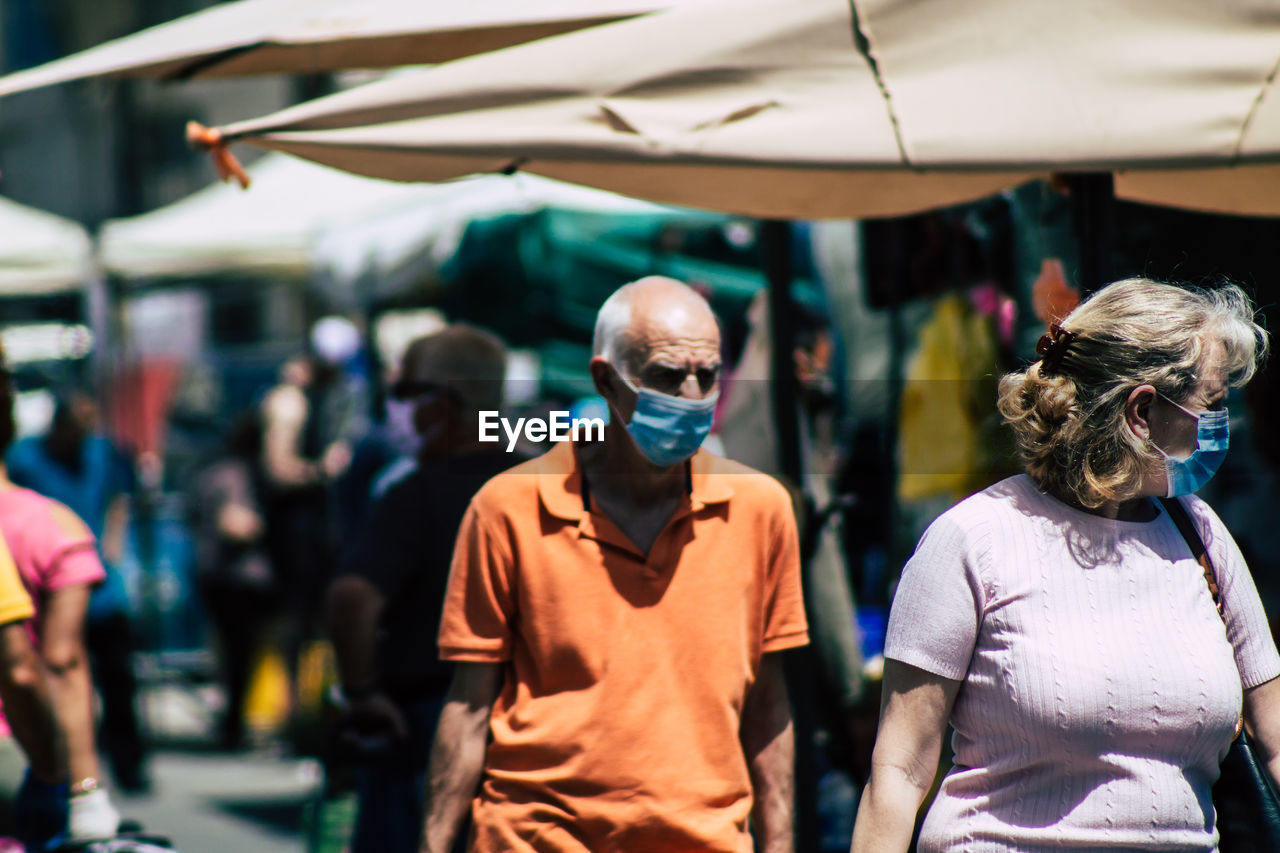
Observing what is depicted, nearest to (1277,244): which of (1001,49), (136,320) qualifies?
(1001,49)

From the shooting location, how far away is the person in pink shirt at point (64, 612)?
357cm

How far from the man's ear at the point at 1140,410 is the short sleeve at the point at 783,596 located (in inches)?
30.2

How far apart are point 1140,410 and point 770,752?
974 mm

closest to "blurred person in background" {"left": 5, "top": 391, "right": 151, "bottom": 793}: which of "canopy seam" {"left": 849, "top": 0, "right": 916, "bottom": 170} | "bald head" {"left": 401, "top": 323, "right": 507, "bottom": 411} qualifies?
"bald head" {"left": 401, "top": 323, "right": 507, "bottom": 411}

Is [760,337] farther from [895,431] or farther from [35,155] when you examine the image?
[35,155]

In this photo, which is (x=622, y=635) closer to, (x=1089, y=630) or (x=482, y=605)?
(x=482, y=605)

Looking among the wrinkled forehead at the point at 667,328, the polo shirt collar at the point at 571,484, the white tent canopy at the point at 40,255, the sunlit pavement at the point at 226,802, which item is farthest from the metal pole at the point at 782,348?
the white tent canopy at the point at 40,255

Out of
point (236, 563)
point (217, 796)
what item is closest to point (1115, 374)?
point (217, 796)

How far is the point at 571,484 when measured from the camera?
282 centimetres

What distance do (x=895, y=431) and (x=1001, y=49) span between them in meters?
2.43

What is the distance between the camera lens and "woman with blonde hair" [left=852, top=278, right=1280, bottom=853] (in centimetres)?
224

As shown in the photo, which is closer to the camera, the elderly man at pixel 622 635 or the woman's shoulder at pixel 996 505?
the woman's shoulder at pixel 996 505

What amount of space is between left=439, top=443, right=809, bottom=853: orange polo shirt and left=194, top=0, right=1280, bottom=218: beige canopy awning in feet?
2.08

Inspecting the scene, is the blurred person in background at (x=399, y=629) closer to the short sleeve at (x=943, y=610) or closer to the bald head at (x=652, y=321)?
the bald head at (x=652, y=321)
